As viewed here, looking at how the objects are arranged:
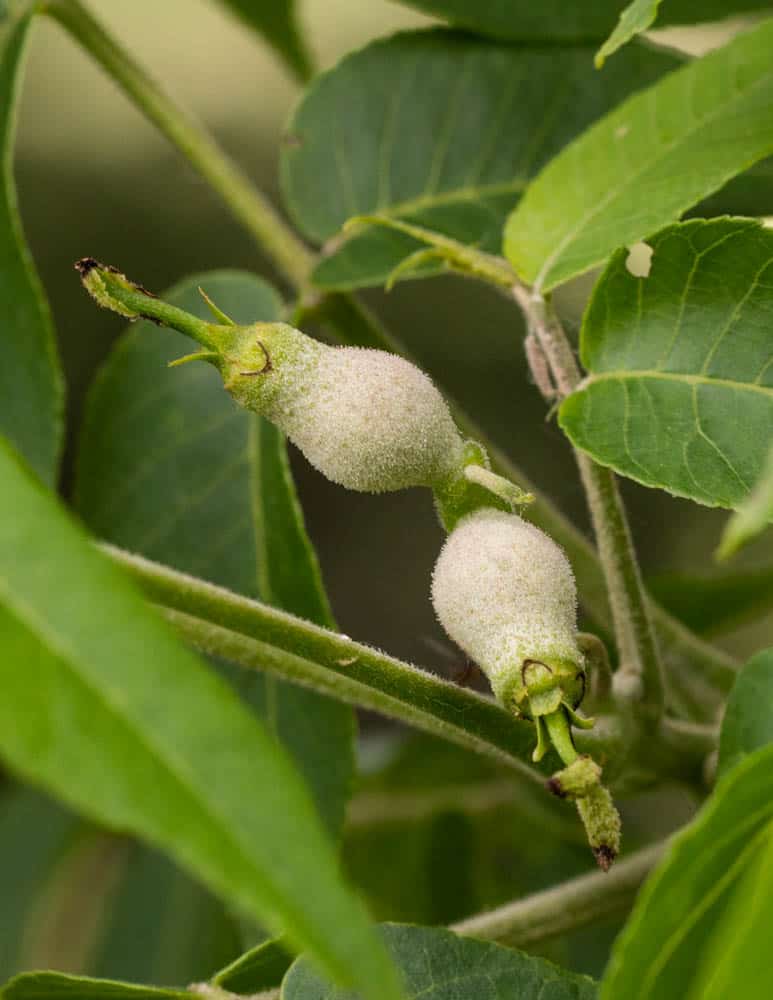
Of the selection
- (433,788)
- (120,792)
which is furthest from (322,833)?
A: (433,788)

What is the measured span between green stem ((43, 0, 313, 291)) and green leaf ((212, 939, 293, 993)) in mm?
571

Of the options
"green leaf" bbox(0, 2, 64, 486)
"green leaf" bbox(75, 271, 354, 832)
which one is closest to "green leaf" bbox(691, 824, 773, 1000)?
"green leaf" bbox(75, 271, 354, 832)

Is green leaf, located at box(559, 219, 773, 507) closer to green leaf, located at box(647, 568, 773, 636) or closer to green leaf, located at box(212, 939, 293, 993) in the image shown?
green leaf, located at box(212, 939, 293, 993)

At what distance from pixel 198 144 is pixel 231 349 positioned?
20.3 inches

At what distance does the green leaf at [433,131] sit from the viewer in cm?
100

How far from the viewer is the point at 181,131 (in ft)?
3.51

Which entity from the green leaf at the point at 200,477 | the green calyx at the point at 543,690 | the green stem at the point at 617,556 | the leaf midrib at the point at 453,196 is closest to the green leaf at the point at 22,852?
the green leaf at the point at 200,477

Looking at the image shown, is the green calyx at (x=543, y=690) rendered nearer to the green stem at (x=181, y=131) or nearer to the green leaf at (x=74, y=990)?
the green leaf at (x=74, y=990)

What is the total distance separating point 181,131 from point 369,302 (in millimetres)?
1400

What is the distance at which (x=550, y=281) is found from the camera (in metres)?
0.75

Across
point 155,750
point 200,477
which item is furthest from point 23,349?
point 155,750

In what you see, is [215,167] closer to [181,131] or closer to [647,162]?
[181,131]

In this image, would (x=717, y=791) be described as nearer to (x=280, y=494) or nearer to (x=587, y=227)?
(x=587, y=227)

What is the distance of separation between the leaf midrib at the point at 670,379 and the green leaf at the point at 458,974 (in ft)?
0.96
